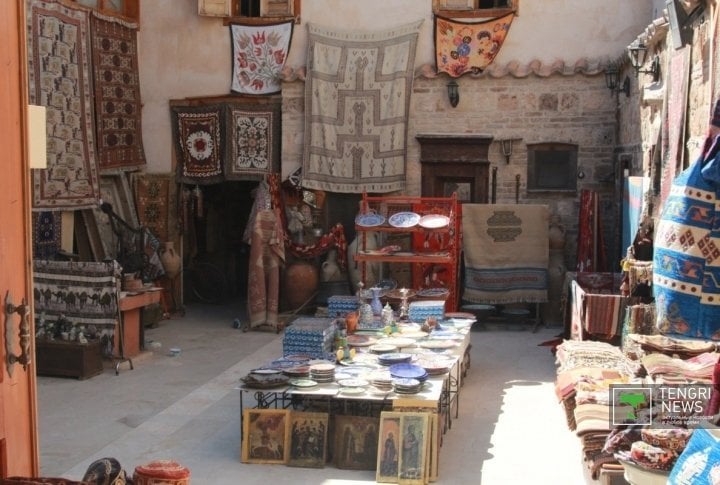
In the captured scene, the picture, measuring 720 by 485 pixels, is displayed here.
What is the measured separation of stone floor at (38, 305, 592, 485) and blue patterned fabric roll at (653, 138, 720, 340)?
128 inches

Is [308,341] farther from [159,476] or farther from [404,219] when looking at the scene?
[404,219]

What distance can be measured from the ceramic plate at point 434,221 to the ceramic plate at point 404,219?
0.08 m

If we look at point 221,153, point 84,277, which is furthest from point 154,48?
point 84,277

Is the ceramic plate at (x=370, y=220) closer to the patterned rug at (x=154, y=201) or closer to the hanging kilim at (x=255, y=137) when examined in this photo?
the hanging kilim at (x=255, y=137)

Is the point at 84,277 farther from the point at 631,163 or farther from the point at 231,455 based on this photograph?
the point at 631,163

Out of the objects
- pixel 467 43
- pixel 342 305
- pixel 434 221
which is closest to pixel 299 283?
pixel 434 221

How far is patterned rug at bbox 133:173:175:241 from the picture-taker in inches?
575

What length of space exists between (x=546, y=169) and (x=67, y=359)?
24.8 feet

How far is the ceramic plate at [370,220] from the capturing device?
12656mm

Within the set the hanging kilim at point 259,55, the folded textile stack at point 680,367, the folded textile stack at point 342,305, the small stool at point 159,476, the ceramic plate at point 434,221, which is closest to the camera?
the small stool at point 159,476

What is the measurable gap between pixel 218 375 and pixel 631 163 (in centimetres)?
615

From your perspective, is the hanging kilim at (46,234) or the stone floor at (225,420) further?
the hanging kilim at (46,234)

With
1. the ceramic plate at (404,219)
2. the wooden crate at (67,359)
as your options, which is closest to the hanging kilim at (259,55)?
the ceramic plate at (404,219)

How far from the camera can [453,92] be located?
13.9m
